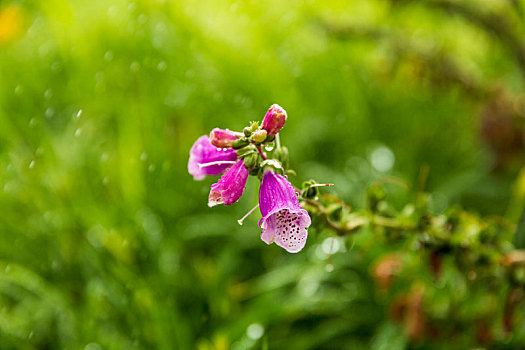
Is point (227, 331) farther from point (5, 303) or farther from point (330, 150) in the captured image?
point (330, 150)

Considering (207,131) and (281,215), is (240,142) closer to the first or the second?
(281,215)

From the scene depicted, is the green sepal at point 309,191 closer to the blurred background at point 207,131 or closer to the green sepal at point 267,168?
the green sepal at point 267,168

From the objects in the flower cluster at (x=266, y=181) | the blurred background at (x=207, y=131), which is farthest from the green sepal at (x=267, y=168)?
the blurred background at (x=207, y=131)

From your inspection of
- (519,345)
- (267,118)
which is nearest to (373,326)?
(519,345)

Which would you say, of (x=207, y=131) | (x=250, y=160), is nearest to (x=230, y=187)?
(x=250, y=160)

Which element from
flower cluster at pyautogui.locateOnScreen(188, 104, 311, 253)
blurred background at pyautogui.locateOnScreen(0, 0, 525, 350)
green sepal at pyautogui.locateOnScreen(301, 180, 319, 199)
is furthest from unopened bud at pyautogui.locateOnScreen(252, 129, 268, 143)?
blurred background at pyautogui.locateOnScreen(0, 0, 525, 350)

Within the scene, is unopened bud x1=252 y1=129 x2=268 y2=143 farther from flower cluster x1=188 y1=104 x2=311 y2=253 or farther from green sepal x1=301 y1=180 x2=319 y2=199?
green sepal x1=301 y1=180 x2=319 y2=199
